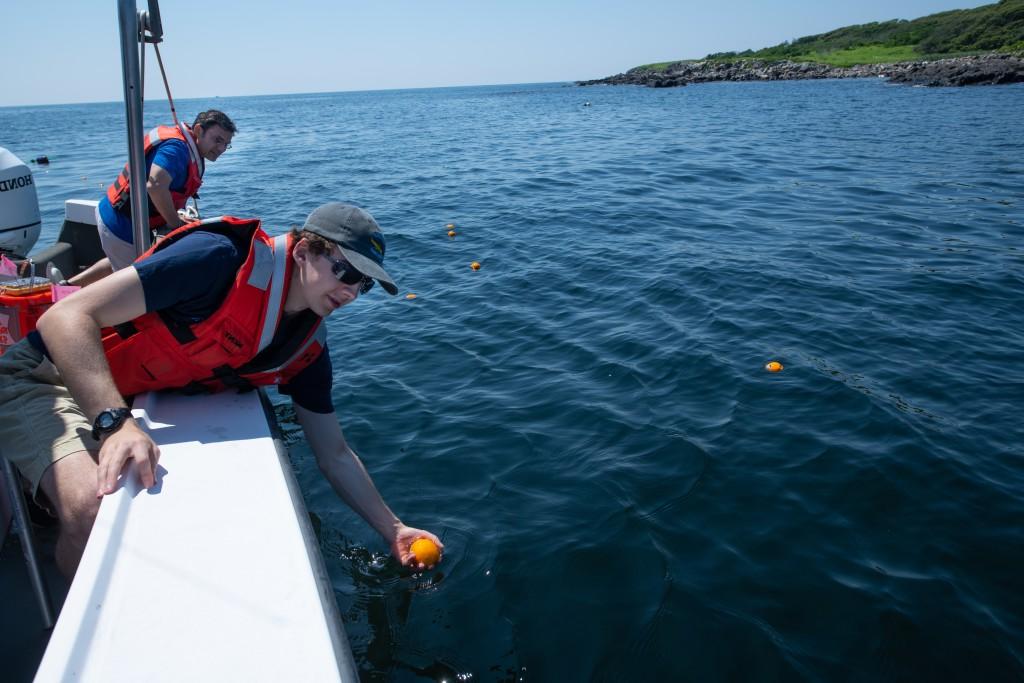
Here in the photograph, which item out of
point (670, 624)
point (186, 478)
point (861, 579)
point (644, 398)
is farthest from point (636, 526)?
point (186, 478)

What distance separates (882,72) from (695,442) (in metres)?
70.3

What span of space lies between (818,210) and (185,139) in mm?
10611

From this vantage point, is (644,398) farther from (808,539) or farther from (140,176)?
(140,176)

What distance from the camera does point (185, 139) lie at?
5406 mm

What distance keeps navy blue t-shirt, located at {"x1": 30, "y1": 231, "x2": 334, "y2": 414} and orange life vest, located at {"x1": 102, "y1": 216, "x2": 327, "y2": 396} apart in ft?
0.14

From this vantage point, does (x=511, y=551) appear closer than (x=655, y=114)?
Yes

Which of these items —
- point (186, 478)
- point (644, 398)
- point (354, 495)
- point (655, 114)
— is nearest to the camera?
point (186, 478)

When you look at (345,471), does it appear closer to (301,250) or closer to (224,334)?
(224,334)

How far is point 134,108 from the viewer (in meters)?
3.46

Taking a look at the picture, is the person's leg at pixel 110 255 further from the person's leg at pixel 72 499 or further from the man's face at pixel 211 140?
the person's leg at pixel 72 499

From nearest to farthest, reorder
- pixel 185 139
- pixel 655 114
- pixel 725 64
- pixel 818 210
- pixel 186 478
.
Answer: pixel 186 478 < pixel 185 139 < pixel 818 210 < pixel 655 114 < pixel 725 64

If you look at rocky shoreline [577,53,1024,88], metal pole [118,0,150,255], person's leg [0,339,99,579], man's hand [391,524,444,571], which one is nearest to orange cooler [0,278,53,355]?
metal pole [118,0,150,255]

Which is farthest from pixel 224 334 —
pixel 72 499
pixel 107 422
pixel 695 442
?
pixel 695 442

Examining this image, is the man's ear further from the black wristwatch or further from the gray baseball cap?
the black wristwatch
